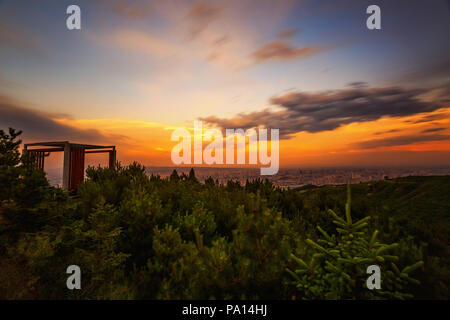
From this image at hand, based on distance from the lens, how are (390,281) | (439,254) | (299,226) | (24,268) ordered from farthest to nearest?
(299,226)
(439,254)
(24,268)
(390,281)

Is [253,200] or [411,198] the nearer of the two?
[253,200]

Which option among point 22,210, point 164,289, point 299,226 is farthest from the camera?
point 299,226

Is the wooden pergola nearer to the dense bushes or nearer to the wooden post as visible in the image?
the wooden post

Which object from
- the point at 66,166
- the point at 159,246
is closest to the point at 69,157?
the point at 66,166

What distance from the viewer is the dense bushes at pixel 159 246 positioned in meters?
2.95

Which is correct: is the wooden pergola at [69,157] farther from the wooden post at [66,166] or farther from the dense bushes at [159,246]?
the dense bushes at [159,246]

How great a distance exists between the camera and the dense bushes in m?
2.95

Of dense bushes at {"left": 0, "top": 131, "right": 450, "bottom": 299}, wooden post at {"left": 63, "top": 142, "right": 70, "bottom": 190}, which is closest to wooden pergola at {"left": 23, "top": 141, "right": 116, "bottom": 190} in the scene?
wooden post at {"left": 63, "top": 142, "right": 70, "bottom": 190}

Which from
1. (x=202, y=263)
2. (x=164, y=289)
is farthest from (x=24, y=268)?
(x=202, y=263)

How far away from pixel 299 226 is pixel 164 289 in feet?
12.1

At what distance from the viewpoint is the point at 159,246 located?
3760 millimetres

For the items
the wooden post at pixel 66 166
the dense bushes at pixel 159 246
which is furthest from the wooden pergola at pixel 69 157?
the dense bushes at pixel 159 246

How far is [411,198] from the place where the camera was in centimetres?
2206
